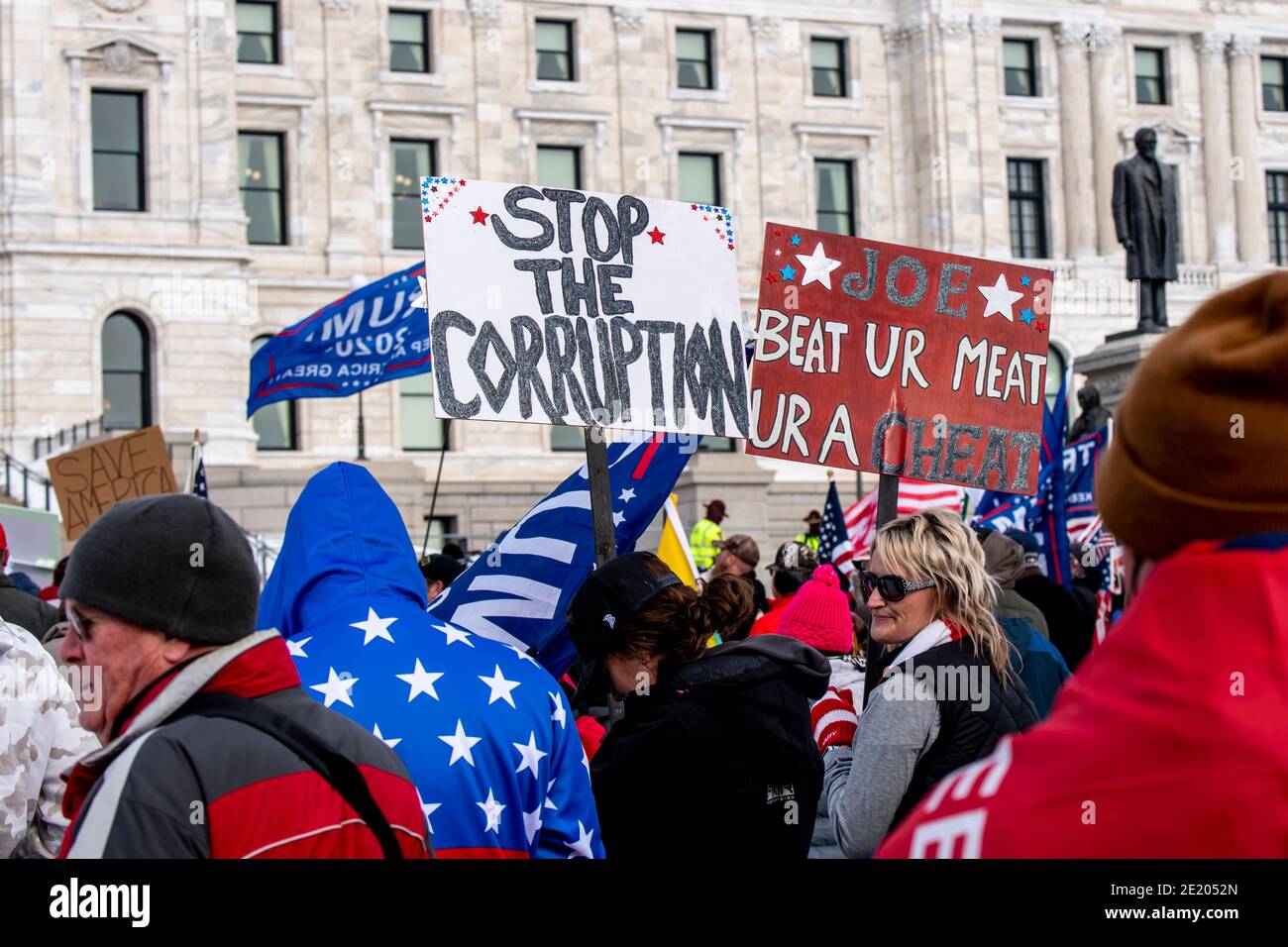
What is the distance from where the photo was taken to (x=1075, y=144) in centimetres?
3638

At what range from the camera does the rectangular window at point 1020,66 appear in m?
36.6

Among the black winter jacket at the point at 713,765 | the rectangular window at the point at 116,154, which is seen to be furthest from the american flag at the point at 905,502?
the rectangular window at the point at 116,154

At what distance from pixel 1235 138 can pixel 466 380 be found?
35.3 meters

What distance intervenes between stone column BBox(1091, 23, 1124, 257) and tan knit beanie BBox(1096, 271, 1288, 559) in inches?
1420

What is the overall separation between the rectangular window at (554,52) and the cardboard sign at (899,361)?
28179 millimetres

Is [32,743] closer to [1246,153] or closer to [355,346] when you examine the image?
[355,346]

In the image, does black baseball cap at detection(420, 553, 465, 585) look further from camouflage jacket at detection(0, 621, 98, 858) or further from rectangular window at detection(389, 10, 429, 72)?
rectangular window at detection(389, 10, 429, 72)

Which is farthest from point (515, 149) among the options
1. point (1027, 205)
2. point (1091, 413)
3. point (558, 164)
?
point (1091, 413)

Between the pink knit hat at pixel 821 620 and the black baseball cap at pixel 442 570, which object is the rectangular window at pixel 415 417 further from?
the pink knit hat at pixel 821 620

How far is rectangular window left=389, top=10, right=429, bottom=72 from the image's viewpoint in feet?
108

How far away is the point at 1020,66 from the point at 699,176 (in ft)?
23.1

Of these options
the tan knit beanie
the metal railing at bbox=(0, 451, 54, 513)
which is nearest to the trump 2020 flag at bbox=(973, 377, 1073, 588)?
the tan knit beanie
